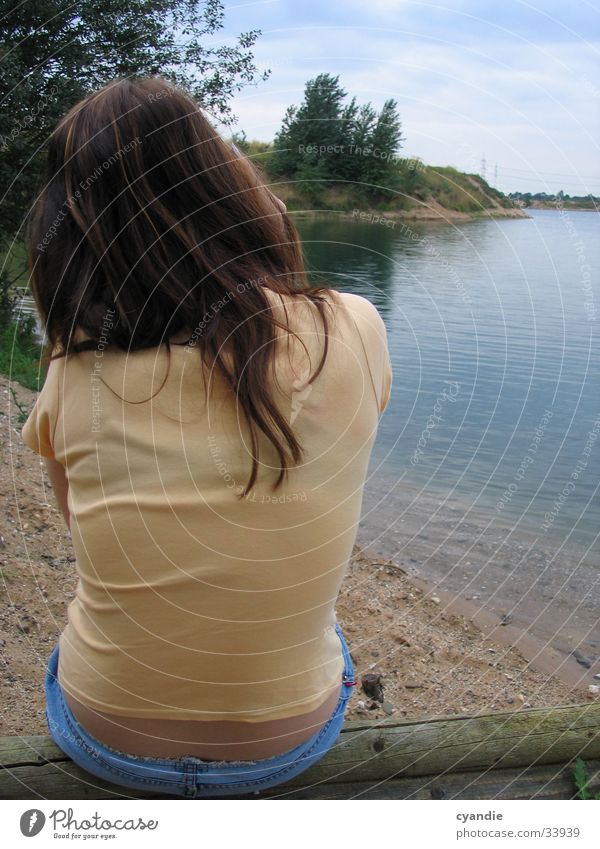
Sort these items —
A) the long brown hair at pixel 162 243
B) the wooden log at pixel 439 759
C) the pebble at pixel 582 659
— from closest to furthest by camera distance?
the long brown hair at pixel 162 243 < the wooden log at pixel 439 759 < the pebble at pixel 582 659

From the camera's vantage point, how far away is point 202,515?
127 centimetres

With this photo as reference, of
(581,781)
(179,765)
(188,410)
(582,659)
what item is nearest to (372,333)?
(188,410)

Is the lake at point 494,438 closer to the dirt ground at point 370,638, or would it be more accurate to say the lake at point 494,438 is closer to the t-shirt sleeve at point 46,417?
the dirt ground at point 370,638

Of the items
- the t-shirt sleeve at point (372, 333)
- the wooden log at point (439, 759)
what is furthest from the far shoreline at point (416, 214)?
the wooden log at point (439, 759)

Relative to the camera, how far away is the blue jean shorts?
4.71 feet

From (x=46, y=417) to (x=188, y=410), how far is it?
266mm

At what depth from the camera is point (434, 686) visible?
125 inches

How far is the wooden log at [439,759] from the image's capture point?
172 centimetres

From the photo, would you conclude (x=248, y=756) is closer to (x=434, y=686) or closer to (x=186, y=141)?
(x=186, y=141)

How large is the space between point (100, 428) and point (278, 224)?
1.42 ft

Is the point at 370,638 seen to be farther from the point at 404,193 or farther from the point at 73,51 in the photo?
the point at 73,51

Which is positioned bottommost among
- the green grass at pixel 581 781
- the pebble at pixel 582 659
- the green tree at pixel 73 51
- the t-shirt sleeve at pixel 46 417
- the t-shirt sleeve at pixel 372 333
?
the pebble at pixel 582 659

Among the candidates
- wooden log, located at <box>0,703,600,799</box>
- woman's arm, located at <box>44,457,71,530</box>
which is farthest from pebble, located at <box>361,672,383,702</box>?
woman's arm, located at <box>44,457,71,530</box>

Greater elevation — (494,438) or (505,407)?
(505,407)
